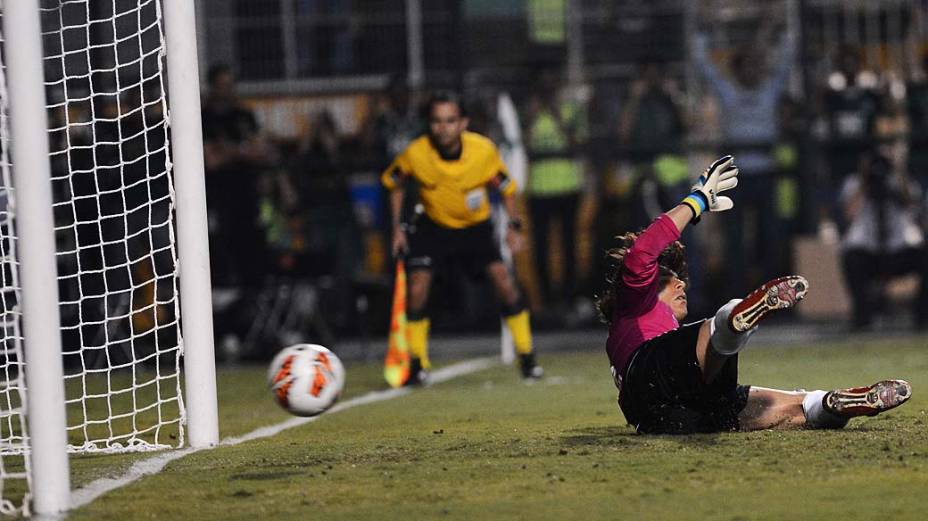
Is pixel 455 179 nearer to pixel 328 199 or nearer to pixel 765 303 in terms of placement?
pixel 328 199

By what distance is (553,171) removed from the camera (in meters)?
17.4

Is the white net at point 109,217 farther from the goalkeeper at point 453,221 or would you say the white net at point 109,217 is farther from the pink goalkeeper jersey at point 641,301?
the pink goalkeeper jersey at point 641,301

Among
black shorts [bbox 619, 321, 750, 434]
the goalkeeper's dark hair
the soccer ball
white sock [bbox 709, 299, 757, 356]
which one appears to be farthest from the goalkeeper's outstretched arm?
the soccer ball

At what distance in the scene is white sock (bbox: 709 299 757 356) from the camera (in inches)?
242

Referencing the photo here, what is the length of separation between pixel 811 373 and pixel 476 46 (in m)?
7.77

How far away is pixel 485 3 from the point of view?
1850 cm

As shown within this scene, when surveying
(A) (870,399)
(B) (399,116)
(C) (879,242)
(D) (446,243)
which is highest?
(B) (399,116)

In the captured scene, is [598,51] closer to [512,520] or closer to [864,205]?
[864,205]

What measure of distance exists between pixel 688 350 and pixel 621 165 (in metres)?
11.1

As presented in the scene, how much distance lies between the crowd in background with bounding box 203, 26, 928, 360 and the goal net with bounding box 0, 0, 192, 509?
1.96 metres

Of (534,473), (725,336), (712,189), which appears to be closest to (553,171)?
(712,189)

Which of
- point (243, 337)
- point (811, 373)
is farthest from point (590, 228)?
point (811, 373)

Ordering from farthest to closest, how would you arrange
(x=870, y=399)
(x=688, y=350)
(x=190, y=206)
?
1. (x=190, y=206)
2. (x=870, y=399)
3. (x=688, y=350)

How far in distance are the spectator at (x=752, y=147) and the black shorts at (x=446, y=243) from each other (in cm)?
569
